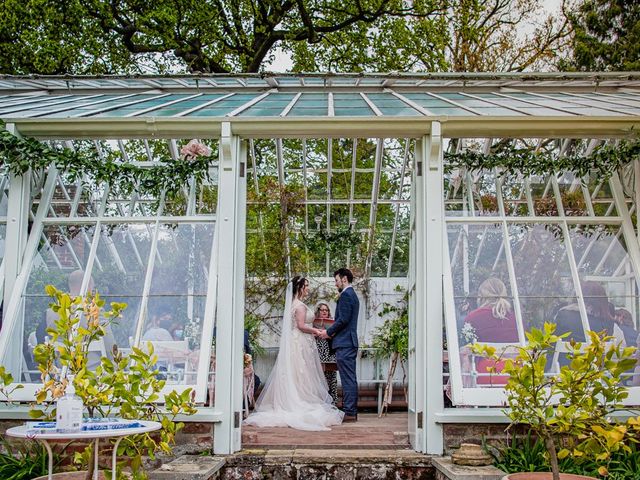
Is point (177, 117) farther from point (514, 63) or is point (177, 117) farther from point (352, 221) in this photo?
point (514, 63)

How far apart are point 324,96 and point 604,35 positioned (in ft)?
37.1

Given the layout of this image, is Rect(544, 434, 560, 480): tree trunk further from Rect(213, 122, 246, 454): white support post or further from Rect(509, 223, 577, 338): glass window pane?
Rect(213, 122, 246, 454): white support post

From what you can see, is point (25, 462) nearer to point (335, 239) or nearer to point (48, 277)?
point (48, 277)

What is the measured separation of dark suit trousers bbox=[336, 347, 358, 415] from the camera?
8.20 meters

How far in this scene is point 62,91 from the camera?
8.83m

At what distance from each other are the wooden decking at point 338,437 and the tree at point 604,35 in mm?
11558

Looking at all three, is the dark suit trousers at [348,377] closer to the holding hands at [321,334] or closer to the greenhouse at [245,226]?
the holding hands at [321,334]

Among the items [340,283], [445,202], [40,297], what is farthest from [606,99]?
[40,297]

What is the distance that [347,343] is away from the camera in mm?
8312

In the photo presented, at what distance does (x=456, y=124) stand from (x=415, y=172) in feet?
1.84

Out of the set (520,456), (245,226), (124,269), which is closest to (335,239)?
(245,226)

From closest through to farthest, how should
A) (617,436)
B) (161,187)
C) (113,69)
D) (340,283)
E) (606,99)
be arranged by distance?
1. (617,436)
2. (161,187)
3. (606,99)
4. (340,283)
5. (113,69)

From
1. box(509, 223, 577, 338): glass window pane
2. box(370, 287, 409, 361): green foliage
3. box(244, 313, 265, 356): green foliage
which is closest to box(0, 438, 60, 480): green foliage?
box(509, 223, 577, 338): glass window pane

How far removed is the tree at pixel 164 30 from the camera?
16359 millimetres
